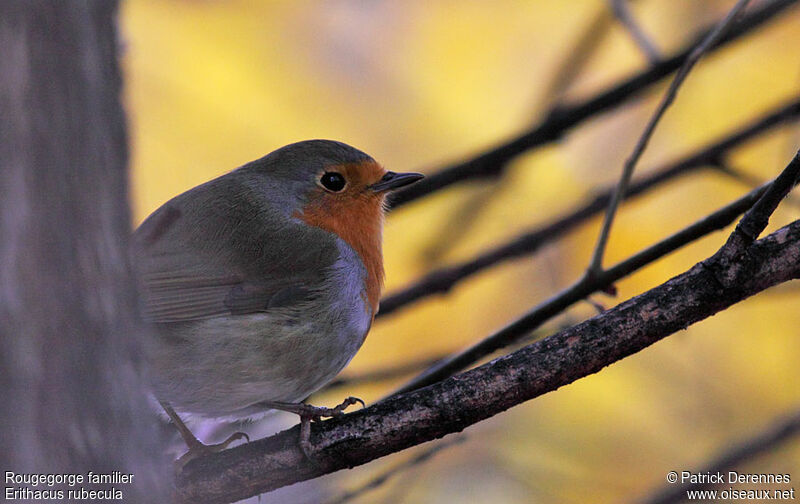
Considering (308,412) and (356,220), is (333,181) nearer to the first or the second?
(356,220)

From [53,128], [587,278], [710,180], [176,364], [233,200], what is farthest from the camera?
[710,180]

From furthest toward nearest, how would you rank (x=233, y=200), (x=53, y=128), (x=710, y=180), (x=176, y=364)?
(x=710, y=180), (x=233, y=200), (x=176, y=364), (x=53, y=128)

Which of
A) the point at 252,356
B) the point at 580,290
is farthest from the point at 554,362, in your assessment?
the point at 252,356

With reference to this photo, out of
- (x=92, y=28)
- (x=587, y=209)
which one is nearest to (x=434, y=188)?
(x=587, y=209)

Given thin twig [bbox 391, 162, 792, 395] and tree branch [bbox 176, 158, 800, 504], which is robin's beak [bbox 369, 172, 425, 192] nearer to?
thin twig [bbox 391, 162, 792, 395]

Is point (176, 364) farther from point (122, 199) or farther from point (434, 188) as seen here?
point (122, 199)

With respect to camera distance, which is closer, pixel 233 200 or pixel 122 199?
pixel 122 199
